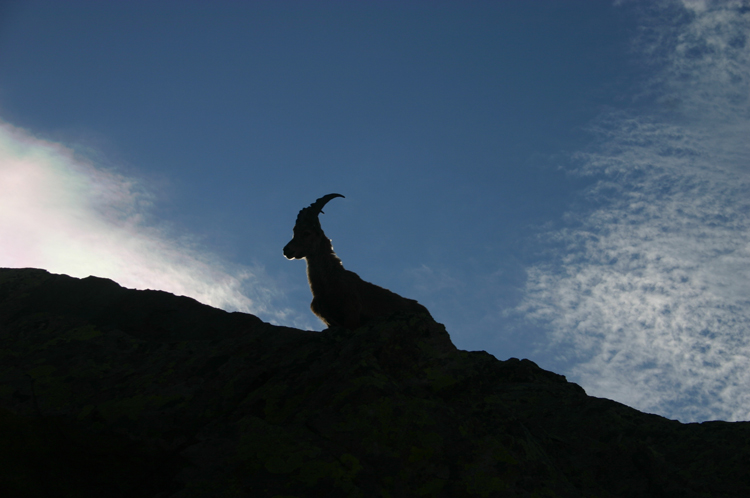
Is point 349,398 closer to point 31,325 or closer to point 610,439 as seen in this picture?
point 610,439

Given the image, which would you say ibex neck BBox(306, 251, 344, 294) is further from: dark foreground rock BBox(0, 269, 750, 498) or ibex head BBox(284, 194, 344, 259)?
dark foreground rock BBox(0, 269, 750, 498)

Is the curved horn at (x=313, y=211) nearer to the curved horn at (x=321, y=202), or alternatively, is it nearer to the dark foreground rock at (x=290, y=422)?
the curved horn at (x=321, y=202)

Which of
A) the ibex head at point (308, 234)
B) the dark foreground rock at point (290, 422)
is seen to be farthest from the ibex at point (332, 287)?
the dark foreground rock at point (290, 422)

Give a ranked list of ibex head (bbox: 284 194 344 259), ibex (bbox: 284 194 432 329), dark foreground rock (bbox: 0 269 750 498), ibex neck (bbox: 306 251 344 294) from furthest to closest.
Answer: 1. ibex head (bbox: 284 194 344 259)
2. ibex neck (bbox: 306 251 344 294)
3. ibex (bbox: 284 194 432 329)
4. dark foreground rock (bbox: 0 269 750 498)

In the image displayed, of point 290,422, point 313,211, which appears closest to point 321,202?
point 313,211

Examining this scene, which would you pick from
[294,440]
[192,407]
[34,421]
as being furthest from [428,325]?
[34,421]

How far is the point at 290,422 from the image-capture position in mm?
3809

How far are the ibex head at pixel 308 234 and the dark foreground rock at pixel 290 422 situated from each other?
15.6ft

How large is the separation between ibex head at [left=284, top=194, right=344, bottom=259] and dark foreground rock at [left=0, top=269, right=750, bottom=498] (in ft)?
15.6

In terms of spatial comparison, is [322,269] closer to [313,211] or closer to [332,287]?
[332,287]

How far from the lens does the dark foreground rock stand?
336 centimetres

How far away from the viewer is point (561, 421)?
218 inches

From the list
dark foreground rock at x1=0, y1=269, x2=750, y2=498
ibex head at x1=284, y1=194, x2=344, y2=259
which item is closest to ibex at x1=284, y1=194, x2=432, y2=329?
ibex head at x1=284, y1=194, x2=344, y2=259

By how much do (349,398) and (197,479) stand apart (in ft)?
4.03
